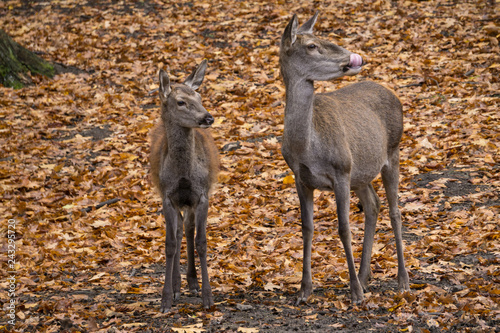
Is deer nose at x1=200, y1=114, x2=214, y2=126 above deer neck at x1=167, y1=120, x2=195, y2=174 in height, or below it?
above

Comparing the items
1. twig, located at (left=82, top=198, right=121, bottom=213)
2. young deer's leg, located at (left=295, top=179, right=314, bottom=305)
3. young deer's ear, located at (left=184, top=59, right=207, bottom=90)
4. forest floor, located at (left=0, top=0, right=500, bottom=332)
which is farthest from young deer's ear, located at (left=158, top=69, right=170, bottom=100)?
twig, located at (left=82, top=198, right=121, bottom=213)

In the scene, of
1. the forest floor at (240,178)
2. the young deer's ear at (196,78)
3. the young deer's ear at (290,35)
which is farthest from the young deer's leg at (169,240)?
the young deer's ear at (290,35)

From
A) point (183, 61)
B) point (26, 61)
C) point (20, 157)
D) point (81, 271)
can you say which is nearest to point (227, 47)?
point (183, 61)

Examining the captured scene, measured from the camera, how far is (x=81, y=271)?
7.51 metres

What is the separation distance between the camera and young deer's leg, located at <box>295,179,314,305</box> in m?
6.08

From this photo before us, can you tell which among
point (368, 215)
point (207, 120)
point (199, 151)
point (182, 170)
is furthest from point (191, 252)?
point (368, 215)

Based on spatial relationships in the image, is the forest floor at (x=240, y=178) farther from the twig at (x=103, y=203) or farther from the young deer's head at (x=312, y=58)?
the young deer's head at (x=312, y=58)

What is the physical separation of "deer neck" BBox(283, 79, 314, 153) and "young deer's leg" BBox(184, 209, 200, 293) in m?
1.62

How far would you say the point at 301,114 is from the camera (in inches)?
231

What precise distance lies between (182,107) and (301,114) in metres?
1.29

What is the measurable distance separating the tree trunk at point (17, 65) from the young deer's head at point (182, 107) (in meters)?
9.21

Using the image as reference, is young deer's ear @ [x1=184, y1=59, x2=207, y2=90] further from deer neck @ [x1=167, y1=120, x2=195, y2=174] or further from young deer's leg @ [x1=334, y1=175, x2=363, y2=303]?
young deer's leg @ [x1=334, y1=175, x2=363, y2=303]

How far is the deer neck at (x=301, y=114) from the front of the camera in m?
5.86

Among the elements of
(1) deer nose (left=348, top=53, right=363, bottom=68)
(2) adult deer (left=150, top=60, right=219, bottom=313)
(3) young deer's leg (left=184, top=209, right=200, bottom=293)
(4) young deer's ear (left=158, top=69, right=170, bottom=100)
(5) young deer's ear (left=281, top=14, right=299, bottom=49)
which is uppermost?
(5) young deer's ear (left=281, top=14, right=299, bottom=49)
